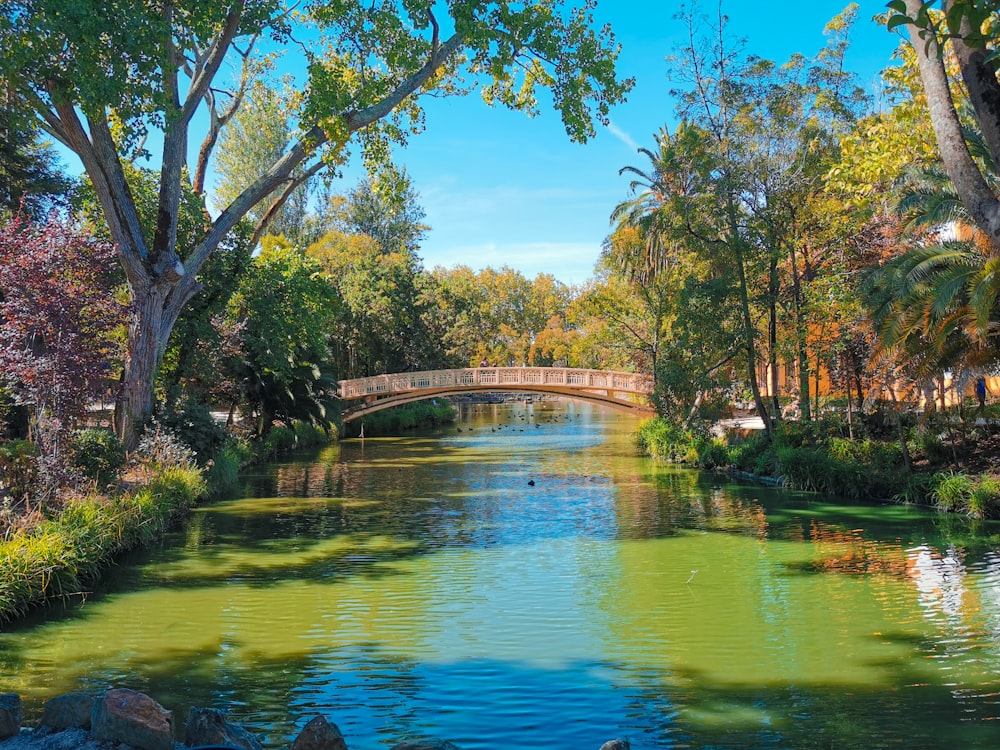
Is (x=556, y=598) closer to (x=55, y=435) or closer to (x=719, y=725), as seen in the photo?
(x=719, y=725)

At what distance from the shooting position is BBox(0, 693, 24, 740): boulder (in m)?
4.98

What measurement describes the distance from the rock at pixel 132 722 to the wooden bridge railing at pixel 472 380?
28394 millimetres

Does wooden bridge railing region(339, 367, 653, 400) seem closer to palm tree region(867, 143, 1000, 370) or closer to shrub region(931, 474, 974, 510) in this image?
shrub region(931, 474, 974, 510)

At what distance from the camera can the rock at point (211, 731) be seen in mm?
4668

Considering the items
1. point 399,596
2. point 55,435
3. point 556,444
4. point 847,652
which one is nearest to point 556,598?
point 399,596

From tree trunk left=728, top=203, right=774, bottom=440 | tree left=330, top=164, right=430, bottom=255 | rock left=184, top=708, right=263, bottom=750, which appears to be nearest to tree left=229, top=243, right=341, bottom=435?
tree trunk left=728, top=203, right=774, bottom=440

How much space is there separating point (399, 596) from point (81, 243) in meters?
7.82

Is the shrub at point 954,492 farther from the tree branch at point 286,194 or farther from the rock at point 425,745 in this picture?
the tree branch at point 286,194

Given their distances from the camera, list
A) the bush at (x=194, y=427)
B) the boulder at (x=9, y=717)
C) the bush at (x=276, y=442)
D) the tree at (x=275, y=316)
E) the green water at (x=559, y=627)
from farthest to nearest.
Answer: the bush at (x=276, y=442)
the tree at (x=275, y=316)
the bush at (x=194, y=427)
the green water at (x=559, y=627)
the boulder at (x=9, y=717)

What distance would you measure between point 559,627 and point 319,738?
450cm

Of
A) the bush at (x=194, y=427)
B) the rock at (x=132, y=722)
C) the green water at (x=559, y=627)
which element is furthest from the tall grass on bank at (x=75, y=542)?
the rock at (x=132, y=722)

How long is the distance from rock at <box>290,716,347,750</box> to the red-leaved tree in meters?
8.30

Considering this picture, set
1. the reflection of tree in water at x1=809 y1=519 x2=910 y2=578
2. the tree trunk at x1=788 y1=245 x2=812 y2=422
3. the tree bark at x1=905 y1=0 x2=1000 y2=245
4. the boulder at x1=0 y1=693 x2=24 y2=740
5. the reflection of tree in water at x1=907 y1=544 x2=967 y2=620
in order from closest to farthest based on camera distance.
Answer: the boulder at x1=0 y1=693 x2=24 y2=740 < the tree bark at x1=905 y1=0 x2=1000 y2=245 < the reflection of tree in water at x1=907 y1=544 x2=967 y2=620 < the reflection of tree in water at x1=809 y1=519 x2=910 y2=578 < the tree trunk at x1=788 y1=245 x2=812 y2=422

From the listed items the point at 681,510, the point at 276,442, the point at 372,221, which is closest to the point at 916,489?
the point at 681,510
